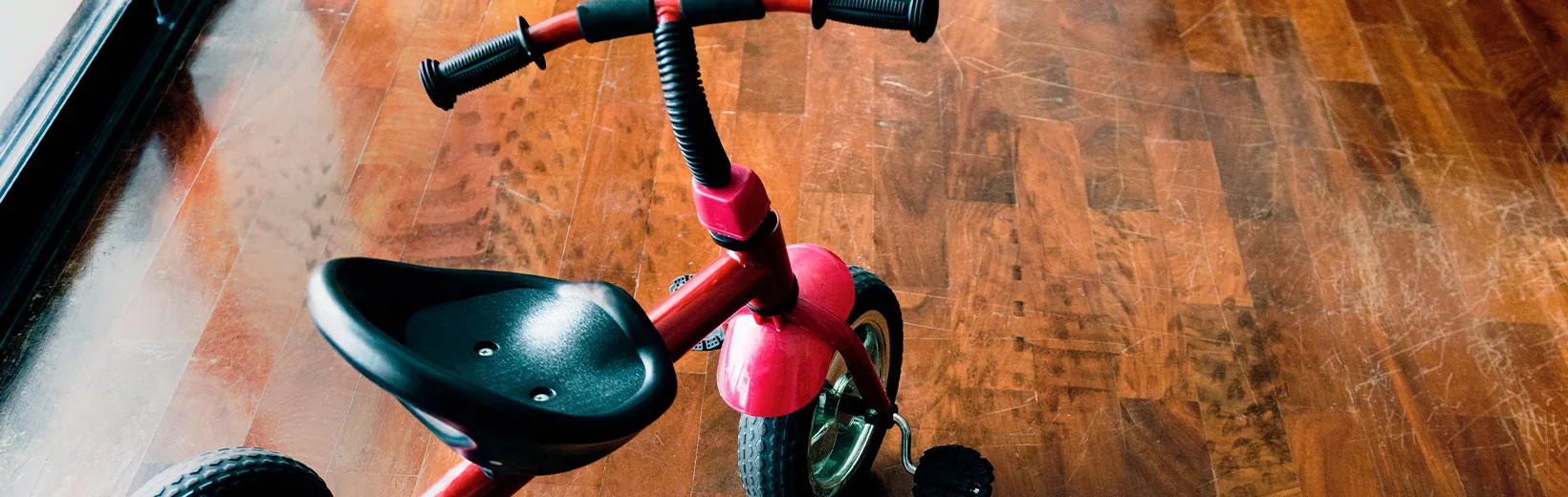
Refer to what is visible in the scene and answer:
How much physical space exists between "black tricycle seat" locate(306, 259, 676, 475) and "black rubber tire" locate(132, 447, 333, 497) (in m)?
0.25

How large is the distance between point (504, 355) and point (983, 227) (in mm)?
1123

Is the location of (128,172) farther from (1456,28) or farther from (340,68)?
(1456,28)

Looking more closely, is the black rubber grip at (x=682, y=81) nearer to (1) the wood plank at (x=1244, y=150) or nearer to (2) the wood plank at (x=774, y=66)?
(2) the wood plank at (x=774, y=66)

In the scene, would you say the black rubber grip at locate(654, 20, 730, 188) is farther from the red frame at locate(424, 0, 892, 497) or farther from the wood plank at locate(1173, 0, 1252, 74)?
the wood plank at locate(1173, 0, 1252, 74)

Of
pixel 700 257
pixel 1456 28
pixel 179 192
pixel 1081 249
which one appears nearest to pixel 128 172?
pixel 179 192

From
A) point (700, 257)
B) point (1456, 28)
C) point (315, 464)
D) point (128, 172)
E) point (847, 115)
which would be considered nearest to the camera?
point (315, 464)

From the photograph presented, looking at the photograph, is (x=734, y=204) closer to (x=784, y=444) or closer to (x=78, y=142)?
(x=784, y=444)

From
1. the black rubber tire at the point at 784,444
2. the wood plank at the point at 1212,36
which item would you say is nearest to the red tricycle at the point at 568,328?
the black rubber tire at the point at 784,444

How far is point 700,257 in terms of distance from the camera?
→ 5.62 ft

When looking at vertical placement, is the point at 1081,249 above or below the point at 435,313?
below

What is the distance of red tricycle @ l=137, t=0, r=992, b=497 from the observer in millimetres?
690

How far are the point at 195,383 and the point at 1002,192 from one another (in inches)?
49.1

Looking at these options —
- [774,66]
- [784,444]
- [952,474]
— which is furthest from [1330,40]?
[784,444]

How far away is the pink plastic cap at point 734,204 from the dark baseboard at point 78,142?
1.22 m
